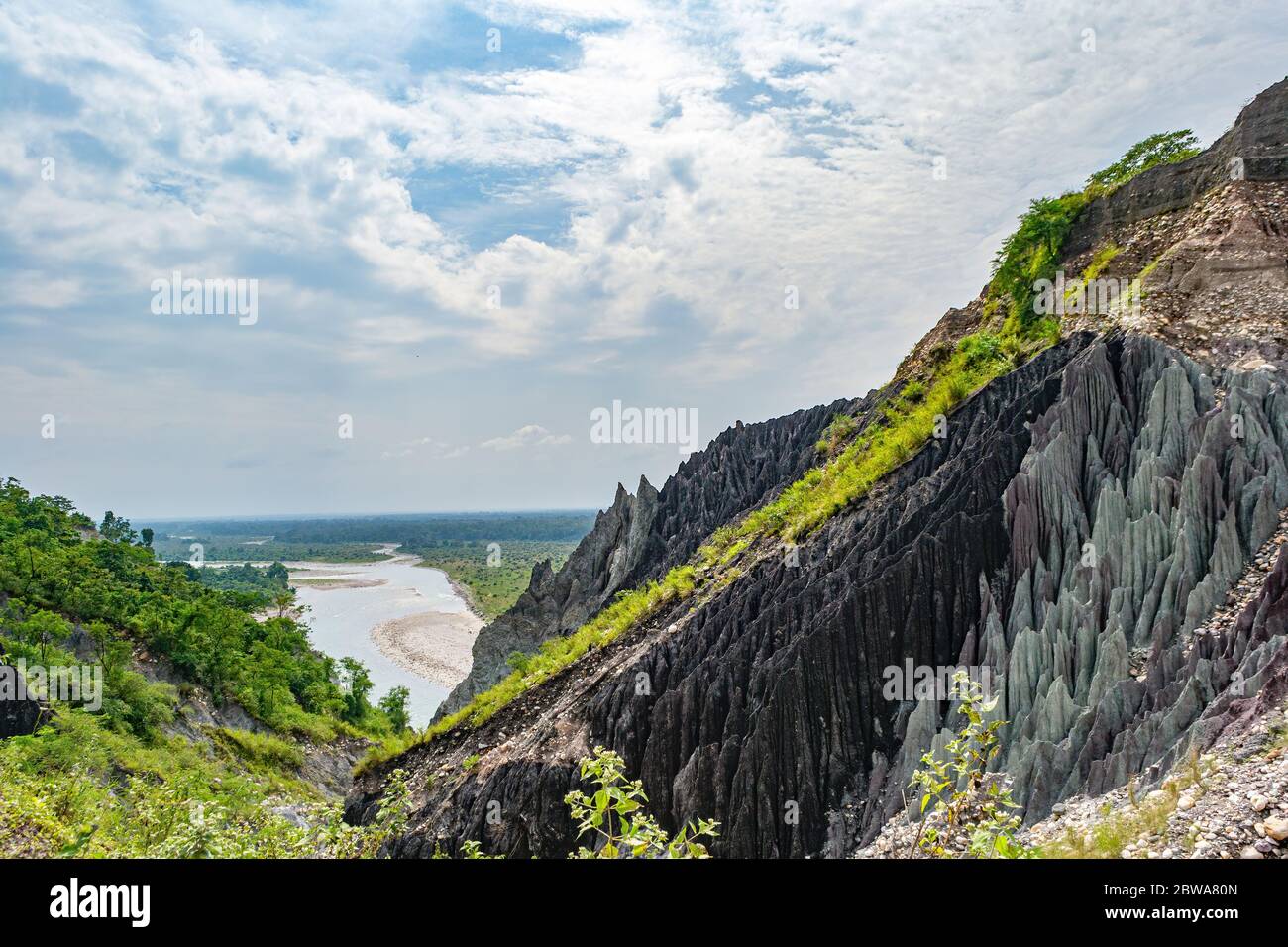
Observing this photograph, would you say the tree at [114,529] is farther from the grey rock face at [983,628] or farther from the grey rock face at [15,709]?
the grey rock face at [983,628]

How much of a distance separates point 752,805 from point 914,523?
7546 millimetres

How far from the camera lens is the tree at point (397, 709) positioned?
51562 millimetres

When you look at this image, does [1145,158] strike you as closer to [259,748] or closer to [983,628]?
[983,628]

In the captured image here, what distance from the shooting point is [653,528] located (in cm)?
4491

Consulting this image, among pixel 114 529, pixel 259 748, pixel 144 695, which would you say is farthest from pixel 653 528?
pixel 114 529

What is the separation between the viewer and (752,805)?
14383 mm

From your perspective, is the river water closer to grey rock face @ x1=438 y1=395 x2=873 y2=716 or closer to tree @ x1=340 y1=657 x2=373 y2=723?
tree @ x1=340 y1=657 x2=373 y2=723

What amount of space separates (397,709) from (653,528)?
87.1ft

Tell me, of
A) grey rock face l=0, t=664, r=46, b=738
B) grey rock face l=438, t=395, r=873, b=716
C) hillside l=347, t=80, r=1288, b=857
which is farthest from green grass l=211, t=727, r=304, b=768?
hillside l=347, t=80, r=1288, b=857

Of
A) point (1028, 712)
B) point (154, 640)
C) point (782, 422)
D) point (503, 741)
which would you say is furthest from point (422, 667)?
point (1028, 712)

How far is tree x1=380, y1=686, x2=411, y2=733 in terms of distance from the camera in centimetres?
5156

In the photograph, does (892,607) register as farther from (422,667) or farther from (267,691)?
(422,667)

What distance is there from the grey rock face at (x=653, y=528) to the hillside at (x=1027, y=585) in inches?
693

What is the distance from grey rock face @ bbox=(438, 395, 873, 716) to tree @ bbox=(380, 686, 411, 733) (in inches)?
327
